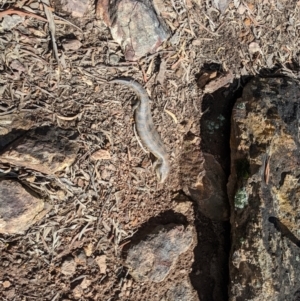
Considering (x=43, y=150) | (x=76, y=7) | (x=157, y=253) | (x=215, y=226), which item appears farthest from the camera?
(x=215, y=226)

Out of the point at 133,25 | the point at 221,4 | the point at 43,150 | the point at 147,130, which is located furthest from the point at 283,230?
the point at 221,4

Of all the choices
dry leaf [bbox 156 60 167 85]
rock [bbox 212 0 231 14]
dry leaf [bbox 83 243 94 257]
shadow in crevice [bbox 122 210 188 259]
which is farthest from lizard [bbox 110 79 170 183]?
rock [bbox 212 0 231 14]

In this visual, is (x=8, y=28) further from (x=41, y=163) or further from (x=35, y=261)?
(x=35, y=261)

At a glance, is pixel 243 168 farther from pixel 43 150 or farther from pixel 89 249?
pixel 43 150

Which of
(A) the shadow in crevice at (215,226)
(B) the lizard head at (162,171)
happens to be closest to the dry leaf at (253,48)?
(A) the shadow in crevice at (215,226)

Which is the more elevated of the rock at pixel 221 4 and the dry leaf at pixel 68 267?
the rock at pixel 221 4

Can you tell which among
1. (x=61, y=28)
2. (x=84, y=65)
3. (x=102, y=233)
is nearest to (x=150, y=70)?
(x=84, y=65)

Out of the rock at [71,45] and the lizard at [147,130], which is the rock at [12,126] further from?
the lizard at [147,130]
